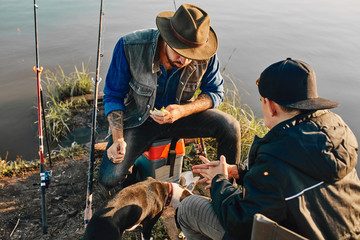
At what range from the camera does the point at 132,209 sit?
7.50ft

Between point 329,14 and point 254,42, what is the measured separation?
403 centimetres

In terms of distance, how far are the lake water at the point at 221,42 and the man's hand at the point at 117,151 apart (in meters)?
2.05

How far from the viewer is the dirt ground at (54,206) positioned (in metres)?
2.74

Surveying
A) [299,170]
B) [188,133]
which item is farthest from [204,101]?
[299,170]

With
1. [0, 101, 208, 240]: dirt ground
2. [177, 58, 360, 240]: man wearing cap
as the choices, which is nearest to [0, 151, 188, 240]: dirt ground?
[0, 101, 208, 240]: dirt ground

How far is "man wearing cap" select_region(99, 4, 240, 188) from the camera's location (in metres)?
2.86

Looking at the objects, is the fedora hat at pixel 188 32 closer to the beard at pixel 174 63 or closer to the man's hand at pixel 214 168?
the beard at pixel 174 63

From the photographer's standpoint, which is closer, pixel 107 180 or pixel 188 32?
pixel 188 32

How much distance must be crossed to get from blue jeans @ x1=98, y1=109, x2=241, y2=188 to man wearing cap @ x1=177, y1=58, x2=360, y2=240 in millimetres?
1206

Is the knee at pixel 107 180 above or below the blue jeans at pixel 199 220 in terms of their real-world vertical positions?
below

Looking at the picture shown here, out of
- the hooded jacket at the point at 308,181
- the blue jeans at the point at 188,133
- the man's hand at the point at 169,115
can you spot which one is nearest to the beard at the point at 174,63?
the man's hand at the point at 169,115

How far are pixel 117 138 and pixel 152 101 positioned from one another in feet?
1.70

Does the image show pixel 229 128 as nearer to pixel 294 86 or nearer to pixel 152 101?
pixel 152 101

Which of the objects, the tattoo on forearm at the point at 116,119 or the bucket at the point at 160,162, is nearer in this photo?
the tattoo on forearm at the point at 116,119
